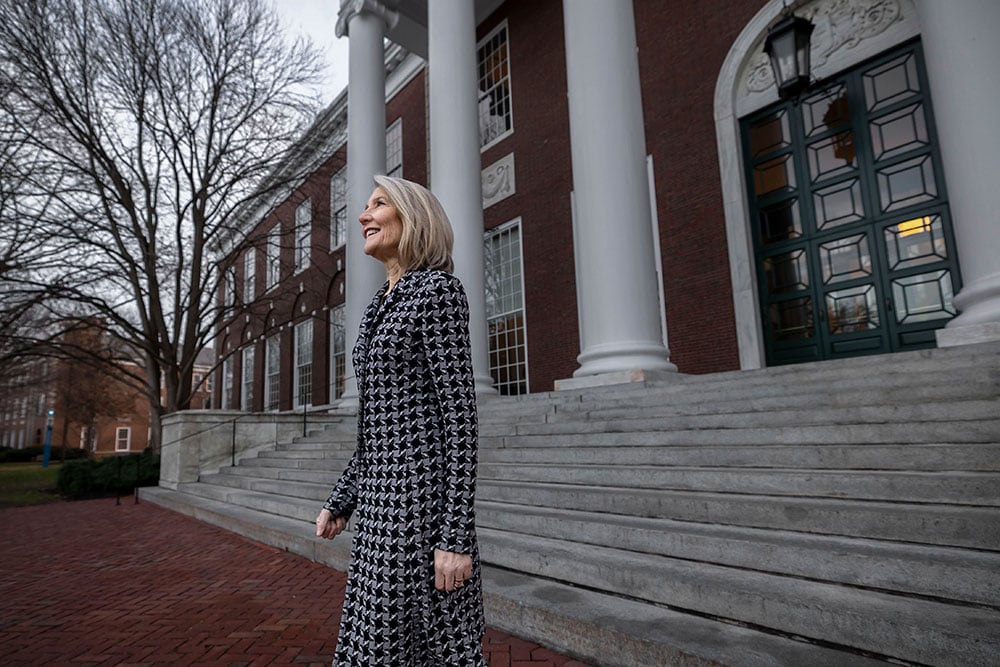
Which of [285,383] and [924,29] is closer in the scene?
[924,29]

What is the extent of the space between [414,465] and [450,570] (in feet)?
0.93

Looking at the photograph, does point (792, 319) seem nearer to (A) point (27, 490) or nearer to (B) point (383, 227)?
(B) point (383, 227)

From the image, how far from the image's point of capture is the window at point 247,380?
2820cm

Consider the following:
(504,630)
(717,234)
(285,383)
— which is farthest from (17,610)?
(285,383)

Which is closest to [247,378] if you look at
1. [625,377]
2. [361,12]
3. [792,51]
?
A: [361,12]

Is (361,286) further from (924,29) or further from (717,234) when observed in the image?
(924,29)

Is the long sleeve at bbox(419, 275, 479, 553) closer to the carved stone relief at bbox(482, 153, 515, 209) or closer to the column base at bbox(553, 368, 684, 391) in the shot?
the column base at bbox(553, 368, 684, 391)

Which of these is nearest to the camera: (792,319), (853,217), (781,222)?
(853,217)

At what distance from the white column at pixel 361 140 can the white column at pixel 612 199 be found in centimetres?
589

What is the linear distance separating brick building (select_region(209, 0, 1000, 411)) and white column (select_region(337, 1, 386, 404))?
0.06 m

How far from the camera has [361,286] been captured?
1226 centimetres

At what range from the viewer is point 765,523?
338cm

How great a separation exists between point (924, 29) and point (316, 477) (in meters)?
8.74

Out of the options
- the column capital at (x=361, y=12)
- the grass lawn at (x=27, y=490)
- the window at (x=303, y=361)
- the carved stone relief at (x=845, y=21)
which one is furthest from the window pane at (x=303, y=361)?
the carved stone relief at (x=845, y=21)
